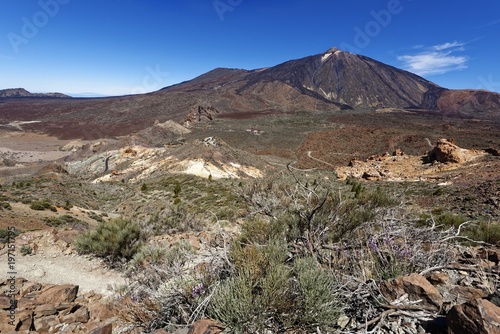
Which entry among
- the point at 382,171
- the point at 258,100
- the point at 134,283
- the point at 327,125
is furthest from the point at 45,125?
the point at 134,283

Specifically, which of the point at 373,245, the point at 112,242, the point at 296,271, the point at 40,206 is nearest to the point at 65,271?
the point at 112,242

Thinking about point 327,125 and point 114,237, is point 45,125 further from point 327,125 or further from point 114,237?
point 114,237

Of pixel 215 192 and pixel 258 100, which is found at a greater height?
pixel 258 100

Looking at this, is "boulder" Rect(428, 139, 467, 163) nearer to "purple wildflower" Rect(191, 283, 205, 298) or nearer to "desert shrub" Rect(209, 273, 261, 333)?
"purple wildflower" Rect(191, 283, 205, 298)

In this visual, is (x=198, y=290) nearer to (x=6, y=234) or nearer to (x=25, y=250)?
(x=25, y=250)

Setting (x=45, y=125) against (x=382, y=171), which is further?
(x=45, y=125)

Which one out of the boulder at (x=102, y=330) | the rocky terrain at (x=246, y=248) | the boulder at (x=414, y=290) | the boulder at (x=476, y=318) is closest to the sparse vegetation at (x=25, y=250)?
the rocky terrain at (x=246, y=248)

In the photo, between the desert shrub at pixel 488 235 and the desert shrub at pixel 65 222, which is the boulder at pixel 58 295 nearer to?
the desert shrub at pixel 65 222
